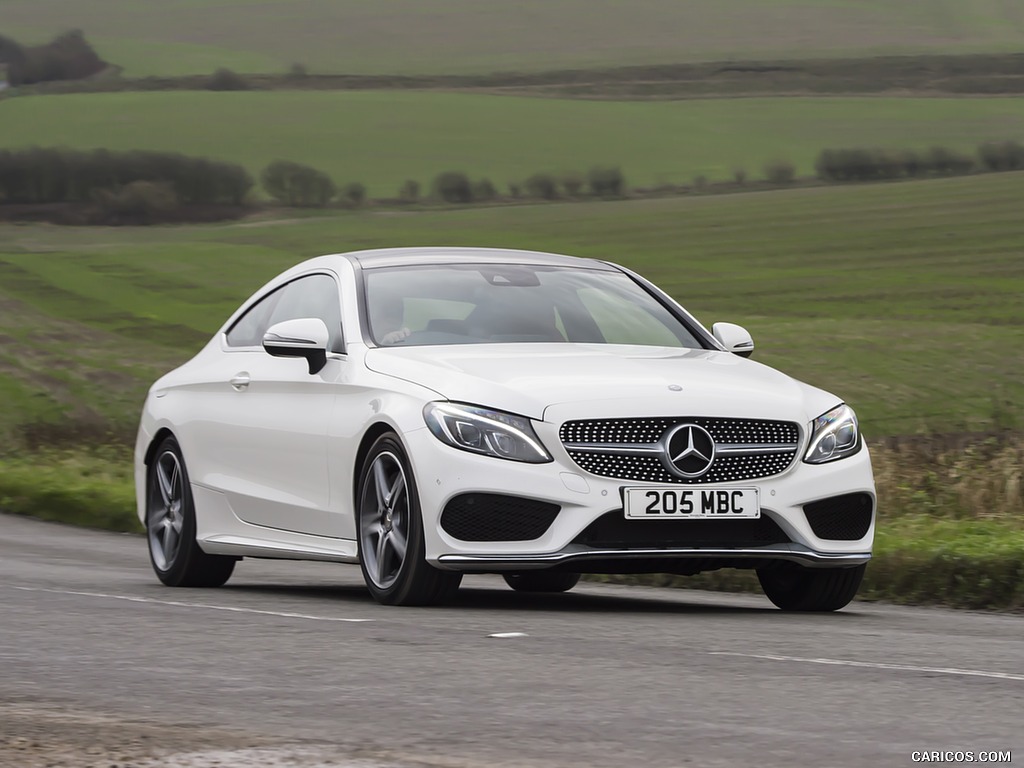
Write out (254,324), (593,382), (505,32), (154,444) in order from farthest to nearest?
(505,32), (154,444), (254,324), (593,382)

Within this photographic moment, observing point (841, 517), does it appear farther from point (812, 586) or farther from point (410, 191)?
point (410, 191)

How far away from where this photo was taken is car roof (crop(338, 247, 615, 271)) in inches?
409

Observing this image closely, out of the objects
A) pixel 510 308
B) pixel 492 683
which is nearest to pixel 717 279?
pixel 510 308

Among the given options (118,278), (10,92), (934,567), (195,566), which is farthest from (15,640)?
(10,92)

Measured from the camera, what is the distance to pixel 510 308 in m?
9.98

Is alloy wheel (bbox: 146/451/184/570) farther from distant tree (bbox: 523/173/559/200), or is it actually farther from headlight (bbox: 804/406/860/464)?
distant tree (bbox: 523/173/559/200)

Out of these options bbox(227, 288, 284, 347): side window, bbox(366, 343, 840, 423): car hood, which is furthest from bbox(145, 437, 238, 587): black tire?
bbox(366, 343, 840, 423): car hood

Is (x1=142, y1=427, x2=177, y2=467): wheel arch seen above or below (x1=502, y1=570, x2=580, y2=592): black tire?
above

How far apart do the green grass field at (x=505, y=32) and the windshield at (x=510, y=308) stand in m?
62.2

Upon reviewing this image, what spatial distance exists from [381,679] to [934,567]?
188 inches

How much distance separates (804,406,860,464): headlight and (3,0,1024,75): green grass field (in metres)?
63.2

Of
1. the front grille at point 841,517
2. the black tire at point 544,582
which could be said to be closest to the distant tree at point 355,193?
the black tire at point 544,582

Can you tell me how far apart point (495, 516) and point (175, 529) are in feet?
9.81

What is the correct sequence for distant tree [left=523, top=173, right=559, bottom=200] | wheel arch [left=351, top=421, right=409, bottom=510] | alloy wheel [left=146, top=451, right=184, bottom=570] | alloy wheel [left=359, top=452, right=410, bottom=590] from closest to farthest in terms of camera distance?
alloy wheel [left=359, top=452, right=410, bottom=590] < wheel arch [left=351, top=421, right=409, bottom=510] < alloy wheel [left=146, top=451, right=184, bottom=570] < distant tree [left=523, top=173, right=559, bottom=200]
